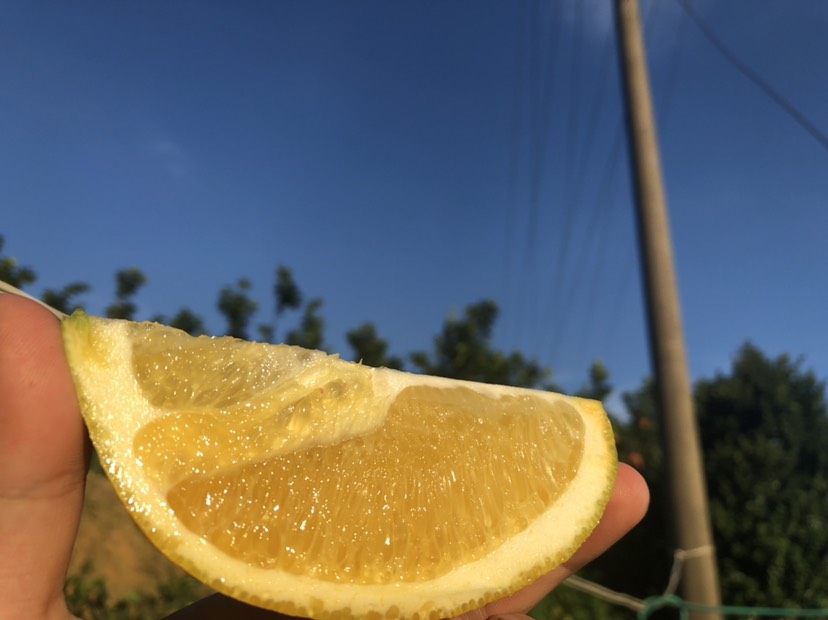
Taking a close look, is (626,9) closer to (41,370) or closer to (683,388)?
(683,388)

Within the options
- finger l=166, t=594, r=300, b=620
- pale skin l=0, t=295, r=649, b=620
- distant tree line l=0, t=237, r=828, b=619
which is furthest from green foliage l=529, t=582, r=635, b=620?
pale skin l=0, t=295, r=649, b=620

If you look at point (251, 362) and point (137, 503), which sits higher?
point (251, 362)

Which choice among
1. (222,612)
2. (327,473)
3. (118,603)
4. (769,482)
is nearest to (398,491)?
(327,473)

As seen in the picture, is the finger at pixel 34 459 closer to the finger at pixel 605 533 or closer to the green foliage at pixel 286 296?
the finger at pixel 605 533

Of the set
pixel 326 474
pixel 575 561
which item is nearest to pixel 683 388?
pixel 575 561

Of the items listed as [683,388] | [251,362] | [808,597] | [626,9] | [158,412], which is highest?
[626,9]

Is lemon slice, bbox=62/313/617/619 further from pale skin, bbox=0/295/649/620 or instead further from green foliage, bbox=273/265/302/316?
green foliage, bbox=273/265/302/316

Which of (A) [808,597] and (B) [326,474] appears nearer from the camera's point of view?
(B) [326,474]
